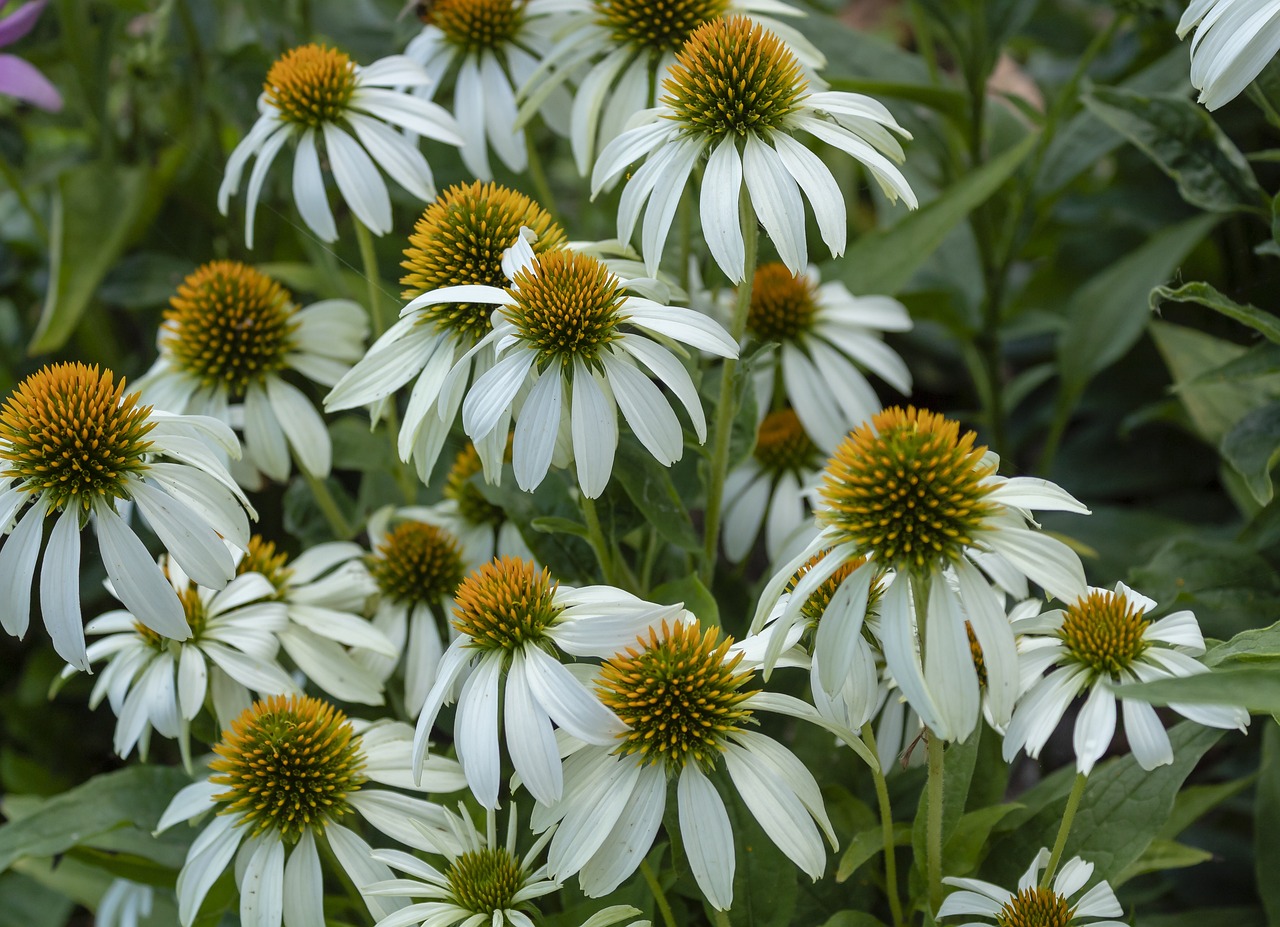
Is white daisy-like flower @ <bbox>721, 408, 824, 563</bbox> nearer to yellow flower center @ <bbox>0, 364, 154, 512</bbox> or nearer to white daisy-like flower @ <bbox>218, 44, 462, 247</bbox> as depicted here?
white daisy-like flower @ <bbox>218, 44, 462, 247</bbox>

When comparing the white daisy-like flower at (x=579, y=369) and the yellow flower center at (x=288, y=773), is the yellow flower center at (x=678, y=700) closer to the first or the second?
the white daisy-like flower at (x=579, y=369)

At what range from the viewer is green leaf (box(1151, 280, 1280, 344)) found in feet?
2.92

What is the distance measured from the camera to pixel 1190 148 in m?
1.15

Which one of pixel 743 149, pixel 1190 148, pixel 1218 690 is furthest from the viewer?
pixel 1190 148

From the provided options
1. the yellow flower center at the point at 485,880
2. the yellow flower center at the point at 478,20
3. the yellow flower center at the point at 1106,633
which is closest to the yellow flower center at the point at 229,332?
the yellow flower center at the point at 478,20

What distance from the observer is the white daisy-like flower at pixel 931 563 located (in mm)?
647

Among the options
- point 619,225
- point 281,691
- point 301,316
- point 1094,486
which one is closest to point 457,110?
point 301,316

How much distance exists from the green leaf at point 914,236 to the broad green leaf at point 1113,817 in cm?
60

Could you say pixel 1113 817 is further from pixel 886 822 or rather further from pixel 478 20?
pixel 478 20

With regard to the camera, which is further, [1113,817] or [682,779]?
[1113,817]

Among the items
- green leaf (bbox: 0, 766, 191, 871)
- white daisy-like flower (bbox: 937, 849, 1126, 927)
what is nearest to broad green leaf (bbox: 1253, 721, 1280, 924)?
white daisy-like flower (bbox: 937, 849, 1126, 927)

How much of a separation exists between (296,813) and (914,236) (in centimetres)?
90

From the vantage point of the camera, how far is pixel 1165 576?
106cm

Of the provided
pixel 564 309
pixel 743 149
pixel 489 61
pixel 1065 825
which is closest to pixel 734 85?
pixel 743 149
